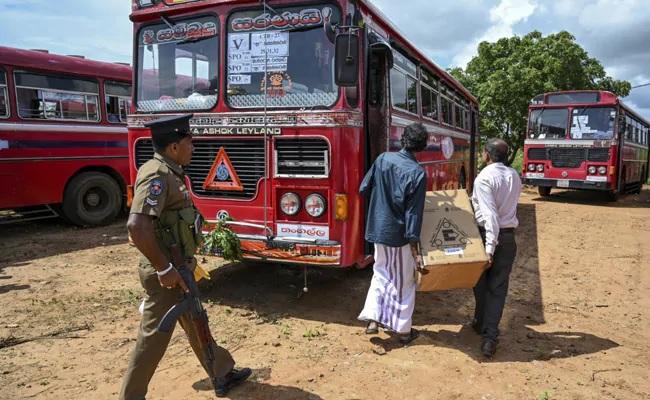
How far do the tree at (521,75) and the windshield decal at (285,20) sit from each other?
58.1 feet

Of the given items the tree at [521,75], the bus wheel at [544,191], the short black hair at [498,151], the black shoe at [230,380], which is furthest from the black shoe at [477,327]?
the tree at [521,75]

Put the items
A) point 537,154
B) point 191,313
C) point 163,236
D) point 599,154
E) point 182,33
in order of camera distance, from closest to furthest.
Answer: point 163,236, point 191,313, point 182,33, point 599,154, point 537,154

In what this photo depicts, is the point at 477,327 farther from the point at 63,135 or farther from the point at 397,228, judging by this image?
the point at 63,135

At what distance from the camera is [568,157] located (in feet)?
46.4

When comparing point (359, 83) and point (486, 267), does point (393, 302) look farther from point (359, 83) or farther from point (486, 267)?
point (359, 83)

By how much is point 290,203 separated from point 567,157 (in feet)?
39.6

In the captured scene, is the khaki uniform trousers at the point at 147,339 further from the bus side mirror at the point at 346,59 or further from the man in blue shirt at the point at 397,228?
the bus side mirror at the point at 346,59

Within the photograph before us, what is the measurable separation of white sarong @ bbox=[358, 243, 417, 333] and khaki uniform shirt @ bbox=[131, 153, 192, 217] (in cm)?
191

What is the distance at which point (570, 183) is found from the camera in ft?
46.3

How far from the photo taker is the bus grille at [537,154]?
1456 cm

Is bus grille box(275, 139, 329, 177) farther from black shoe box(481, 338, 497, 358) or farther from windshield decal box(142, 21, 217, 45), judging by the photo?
black shoe box(481, 338, 497, 358)

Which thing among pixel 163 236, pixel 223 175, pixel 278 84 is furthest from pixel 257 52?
pixel 163 236

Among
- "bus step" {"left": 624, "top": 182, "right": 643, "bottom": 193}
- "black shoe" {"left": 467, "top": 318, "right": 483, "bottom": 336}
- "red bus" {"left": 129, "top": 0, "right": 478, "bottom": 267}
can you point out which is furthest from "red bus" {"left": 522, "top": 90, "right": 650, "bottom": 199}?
"black shoe" {"left": 467, "top": 318, "right": 483, "bottom": 336}

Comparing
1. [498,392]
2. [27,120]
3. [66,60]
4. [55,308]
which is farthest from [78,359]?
[66,60]
